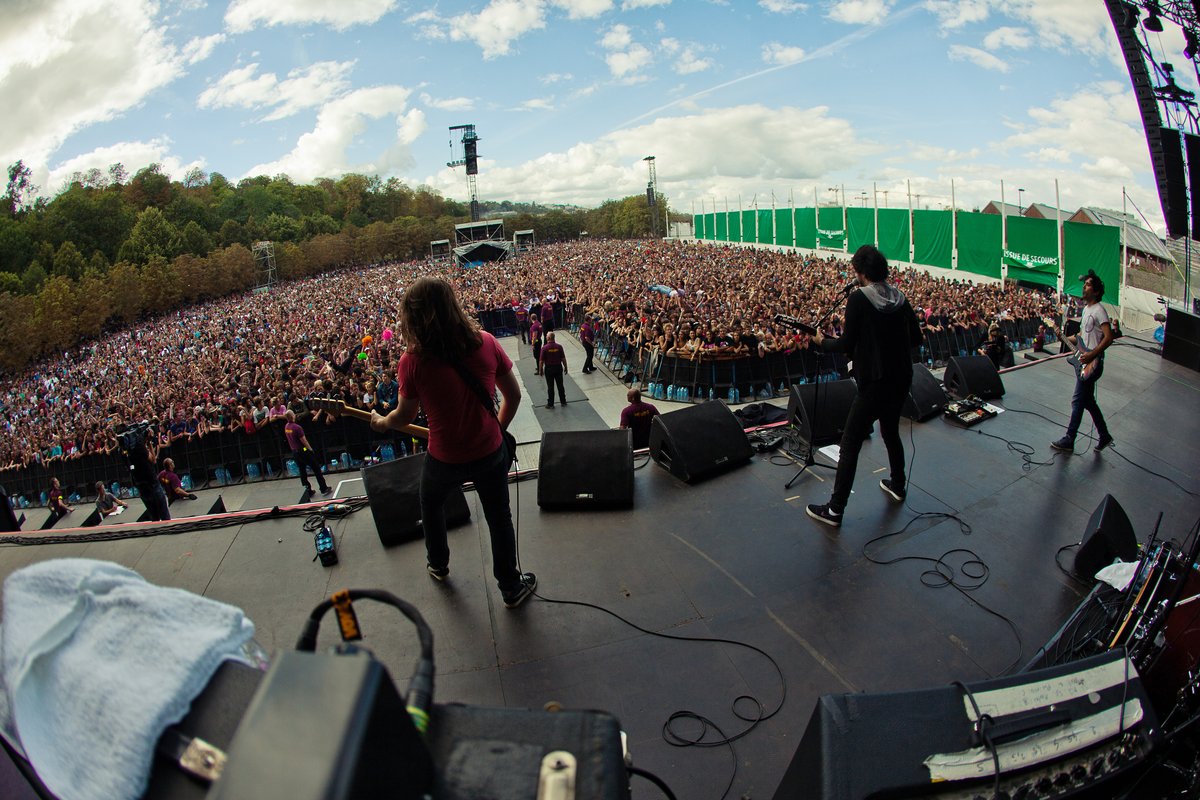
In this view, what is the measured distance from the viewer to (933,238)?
Answer: 34.0m

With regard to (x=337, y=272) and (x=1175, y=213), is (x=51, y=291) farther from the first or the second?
(x=1175, y=213)

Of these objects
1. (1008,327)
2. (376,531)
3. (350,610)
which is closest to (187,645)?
(350,610)

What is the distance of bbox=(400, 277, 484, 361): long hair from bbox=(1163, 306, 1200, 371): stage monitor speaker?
10.5 metres

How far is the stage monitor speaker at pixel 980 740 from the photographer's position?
161 centimetres

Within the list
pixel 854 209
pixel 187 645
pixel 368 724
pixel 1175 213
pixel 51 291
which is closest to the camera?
pixel 368 724

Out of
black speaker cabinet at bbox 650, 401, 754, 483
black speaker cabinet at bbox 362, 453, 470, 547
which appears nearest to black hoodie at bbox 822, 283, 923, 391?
black speaker cabinet at bbox 650, 401, 754, 483

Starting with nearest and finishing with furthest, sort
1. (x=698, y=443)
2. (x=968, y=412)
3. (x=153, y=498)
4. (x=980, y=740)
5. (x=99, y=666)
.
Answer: (x=99, y=666) < (x=980, y=740) < (x=698, y=443) < (x=968, y=412) < (x=153, y=498)

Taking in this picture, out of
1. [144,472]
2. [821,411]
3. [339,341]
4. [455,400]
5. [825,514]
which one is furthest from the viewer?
[339,341]

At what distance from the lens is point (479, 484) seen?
301cm

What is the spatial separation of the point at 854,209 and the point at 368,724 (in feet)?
155

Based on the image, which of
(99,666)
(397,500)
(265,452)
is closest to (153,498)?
(265,452)

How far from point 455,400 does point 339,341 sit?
62.7 feet

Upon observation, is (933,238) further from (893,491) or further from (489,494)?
(489,494)

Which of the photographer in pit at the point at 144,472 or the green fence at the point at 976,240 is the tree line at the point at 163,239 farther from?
the green fence at the point at 976,240
